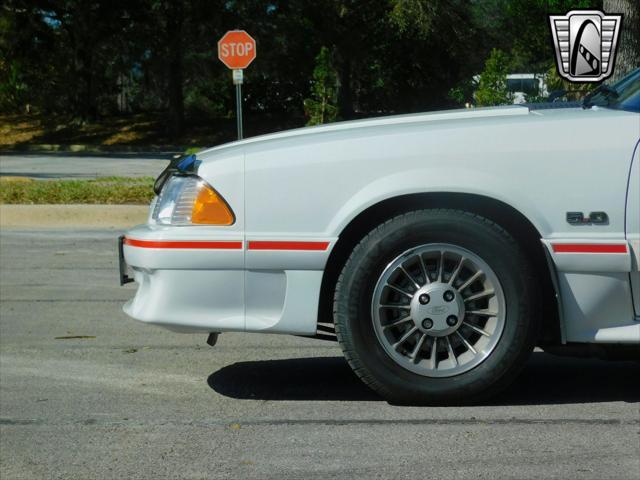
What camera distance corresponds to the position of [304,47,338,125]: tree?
98.9 ft

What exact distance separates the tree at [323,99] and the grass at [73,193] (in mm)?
15424

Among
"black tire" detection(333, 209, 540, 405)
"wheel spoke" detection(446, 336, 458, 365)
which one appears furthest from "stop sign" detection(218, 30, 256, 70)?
Result: "wheel spoke" detection(446, 336, 458, 365)

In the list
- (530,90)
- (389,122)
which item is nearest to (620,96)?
(389,122)

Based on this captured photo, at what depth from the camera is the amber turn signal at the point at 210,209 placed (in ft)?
13.8

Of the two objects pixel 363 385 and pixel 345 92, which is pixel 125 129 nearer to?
pixel 345 92

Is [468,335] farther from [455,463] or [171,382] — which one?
[171,382]

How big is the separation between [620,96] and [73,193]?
9766 mm

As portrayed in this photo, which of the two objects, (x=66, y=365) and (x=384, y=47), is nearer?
(x=66, y=365)

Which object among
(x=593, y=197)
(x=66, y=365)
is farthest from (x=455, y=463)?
(x=66, y=365)

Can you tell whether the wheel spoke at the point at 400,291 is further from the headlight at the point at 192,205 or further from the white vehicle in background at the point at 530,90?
the white vehicle in background at the point at 530,90

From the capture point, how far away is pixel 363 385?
4656 millimetres

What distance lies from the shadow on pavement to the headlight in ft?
2.58

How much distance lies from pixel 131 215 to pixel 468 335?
27.3 feet

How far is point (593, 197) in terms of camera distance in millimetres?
4043
